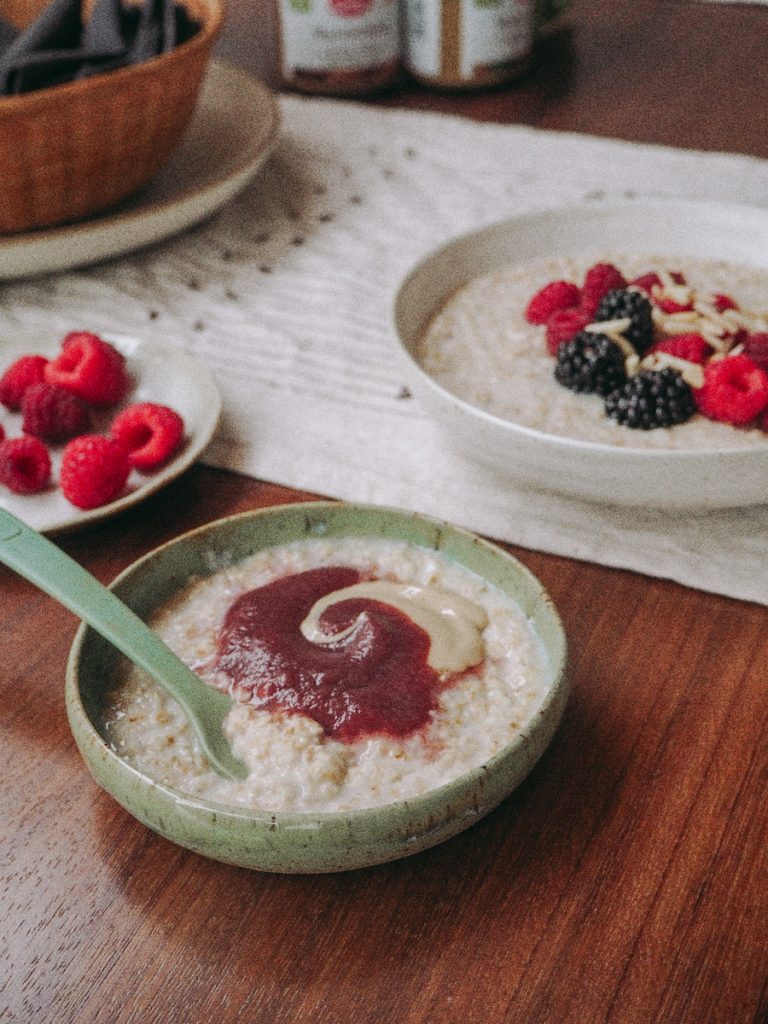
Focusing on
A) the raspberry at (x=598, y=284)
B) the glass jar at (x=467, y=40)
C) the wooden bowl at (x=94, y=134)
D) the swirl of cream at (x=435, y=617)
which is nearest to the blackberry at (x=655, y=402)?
the raspberry at (x=598, y=284)

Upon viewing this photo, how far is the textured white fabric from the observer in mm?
951

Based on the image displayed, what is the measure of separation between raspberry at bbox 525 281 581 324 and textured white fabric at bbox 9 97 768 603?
145 millimetres

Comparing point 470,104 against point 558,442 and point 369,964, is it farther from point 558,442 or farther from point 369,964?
point 369,964

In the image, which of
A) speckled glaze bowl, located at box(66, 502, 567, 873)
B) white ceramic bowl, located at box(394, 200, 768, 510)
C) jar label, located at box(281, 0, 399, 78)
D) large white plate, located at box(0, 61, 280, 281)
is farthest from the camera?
jar label, located at box(281, 0, 399, 78)

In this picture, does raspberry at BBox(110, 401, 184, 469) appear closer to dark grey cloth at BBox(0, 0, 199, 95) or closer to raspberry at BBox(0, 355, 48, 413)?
raspberry at BBox(0, 355, 48, 413)

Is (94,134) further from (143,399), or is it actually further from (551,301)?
(551,301)

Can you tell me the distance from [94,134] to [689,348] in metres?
0.71

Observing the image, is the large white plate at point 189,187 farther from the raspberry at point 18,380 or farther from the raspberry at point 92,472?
the raspberry at point 92,472

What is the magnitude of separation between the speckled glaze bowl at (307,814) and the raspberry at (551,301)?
0.37 meters

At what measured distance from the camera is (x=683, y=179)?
1.53 meters

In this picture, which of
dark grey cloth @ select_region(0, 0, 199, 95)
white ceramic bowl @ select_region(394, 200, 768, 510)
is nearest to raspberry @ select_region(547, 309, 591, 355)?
white ceramic bowl @ select_region(394, 200, 768, 510)

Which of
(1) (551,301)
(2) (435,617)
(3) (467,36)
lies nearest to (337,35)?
(3) (467,36)

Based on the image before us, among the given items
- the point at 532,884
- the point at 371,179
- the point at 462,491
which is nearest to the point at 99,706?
the point at 532,884

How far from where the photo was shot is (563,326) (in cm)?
103
